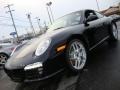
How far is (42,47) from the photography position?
427 cm

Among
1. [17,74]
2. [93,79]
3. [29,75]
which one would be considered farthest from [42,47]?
[93,79]

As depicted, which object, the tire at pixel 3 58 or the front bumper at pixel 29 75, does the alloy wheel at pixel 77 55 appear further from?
the tire at pixel 3 58

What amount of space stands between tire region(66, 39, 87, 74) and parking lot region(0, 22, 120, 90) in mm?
144

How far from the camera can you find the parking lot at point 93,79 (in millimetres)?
3756

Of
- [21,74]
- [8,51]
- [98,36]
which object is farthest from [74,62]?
[8,51]

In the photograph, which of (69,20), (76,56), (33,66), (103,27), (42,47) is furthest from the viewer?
(103,27)

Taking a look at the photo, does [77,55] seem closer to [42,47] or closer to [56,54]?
[56,54]

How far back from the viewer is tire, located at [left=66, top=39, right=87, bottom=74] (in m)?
4.35

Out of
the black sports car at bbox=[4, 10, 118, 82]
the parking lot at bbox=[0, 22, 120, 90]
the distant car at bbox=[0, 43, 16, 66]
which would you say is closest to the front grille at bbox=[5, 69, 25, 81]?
the black sports car at bbox=[4, 10, 118, 82]

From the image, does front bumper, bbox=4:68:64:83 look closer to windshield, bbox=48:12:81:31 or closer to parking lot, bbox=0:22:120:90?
parking lot, bbox=0:22:120:90

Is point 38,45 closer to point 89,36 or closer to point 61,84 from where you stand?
point 61,84

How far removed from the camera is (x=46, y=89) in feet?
13.8

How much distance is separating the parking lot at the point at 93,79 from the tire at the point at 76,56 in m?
0.14

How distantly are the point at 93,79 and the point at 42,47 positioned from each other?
1147mm
